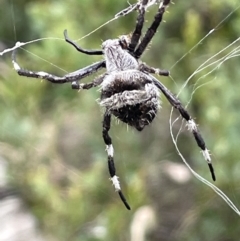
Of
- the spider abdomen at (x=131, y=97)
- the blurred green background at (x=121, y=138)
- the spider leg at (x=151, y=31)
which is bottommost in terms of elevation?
the spider abdomen at (x=131, y=97)

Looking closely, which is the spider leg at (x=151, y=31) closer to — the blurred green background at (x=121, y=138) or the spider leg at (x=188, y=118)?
the spider leg at (x=188, y=118)

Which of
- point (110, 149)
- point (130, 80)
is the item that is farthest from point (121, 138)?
point (130, 80)

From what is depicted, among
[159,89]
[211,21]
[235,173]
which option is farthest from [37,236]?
[159,89]

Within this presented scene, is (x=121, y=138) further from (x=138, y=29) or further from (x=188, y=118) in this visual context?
(x=138, y=29)

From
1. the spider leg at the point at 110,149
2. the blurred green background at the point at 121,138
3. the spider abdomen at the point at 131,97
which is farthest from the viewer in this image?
the blurred green background at the point at 121,138

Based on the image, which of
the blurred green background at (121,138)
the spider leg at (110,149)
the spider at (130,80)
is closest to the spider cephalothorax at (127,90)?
the spider at (130,80)

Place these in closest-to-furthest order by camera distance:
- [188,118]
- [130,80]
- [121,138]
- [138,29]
Answer: [130,80] < [138,29] < [188,118] < [121,138]

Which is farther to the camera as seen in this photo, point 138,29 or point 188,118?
point 188,118
